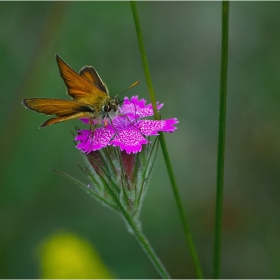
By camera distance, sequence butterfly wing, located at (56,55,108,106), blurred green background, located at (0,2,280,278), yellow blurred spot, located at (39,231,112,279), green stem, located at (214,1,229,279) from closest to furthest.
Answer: green stem, located at (214,1,229,279) < butterfly wing, located at (56,55,108,106) < yellow blurred spot, located at (39,231,112,279) < blurred green background, located at (0,2,280,278)

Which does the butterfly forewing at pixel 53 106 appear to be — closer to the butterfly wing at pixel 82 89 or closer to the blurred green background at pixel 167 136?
the butterfly wing at pixel 82 89

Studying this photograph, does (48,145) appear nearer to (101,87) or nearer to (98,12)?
(98,12)

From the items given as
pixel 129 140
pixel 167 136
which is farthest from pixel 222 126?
pixel 167 136

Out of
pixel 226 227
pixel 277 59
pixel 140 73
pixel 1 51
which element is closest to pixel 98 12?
pixel 140 73

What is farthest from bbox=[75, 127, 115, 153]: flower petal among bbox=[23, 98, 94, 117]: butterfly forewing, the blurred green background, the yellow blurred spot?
the yellow blurred spot

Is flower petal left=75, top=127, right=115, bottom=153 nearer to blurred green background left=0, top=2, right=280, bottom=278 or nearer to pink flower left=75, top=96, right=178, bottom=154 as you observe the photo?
pink flower left=75, top=96, right=178, bottom=154

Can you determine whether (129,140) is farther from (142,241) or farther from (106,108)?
(142,241)

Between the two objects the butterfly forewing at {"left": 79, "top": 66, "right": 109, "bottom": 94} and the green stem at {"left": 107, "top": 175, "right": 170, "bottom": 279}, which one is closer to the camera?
the green stem at {"left": 107, "top": 175, "right": 170, "bottom": 279}
